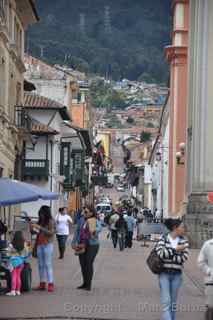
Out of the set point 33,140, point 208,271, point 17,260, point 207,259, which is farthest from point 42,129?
point 208,271

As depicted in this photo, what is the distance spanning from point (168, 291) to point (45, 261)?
257 inches

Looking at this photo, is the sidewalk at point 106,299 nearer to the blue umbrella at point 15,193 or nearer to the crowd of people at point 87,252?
the crowd of people at point 87,252

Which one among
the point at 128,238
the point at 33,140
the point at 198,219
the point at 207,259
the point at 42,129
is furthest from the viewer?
the point at 42,129

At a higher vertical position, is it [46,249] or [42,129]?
[42,129]

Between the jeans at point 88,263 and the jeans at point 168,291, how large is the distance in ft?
21.0

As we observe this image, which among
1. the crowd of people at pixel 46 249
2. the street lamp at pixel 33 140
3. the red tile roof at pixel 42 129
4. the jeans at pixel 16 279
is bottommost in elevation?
the jeans at pixel 16 279

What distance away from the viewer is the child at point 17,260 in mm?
17438

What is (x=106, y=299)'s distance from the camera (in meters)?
16.9

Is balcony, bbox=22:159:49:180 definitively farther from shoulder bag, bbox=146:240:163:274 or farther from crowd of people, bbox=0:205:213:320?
shoulder bag, bbox=146:240:163:274

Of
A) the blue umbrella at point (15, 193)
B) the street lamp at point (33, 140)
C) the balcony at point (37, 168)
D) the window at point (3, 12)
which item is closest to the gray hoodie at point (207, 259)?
the blue umbrella at point (15, 193)

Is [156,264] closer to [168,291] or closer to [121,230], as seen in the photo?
[168,291]

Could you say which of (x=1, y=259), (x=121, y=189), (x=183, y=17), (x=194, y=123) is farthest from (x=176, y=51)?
(x=121, y=189)

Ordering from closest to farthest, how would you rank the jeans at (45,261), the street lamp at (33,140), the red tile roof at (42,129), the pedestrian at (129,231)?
1. the jeans at (45,261)
2. the pedestrian at (129,231)
3. the street lamp at (33,140)
4. the red tile roof at (42,129)

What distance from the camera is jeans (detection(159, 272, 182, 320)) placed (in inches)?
483
